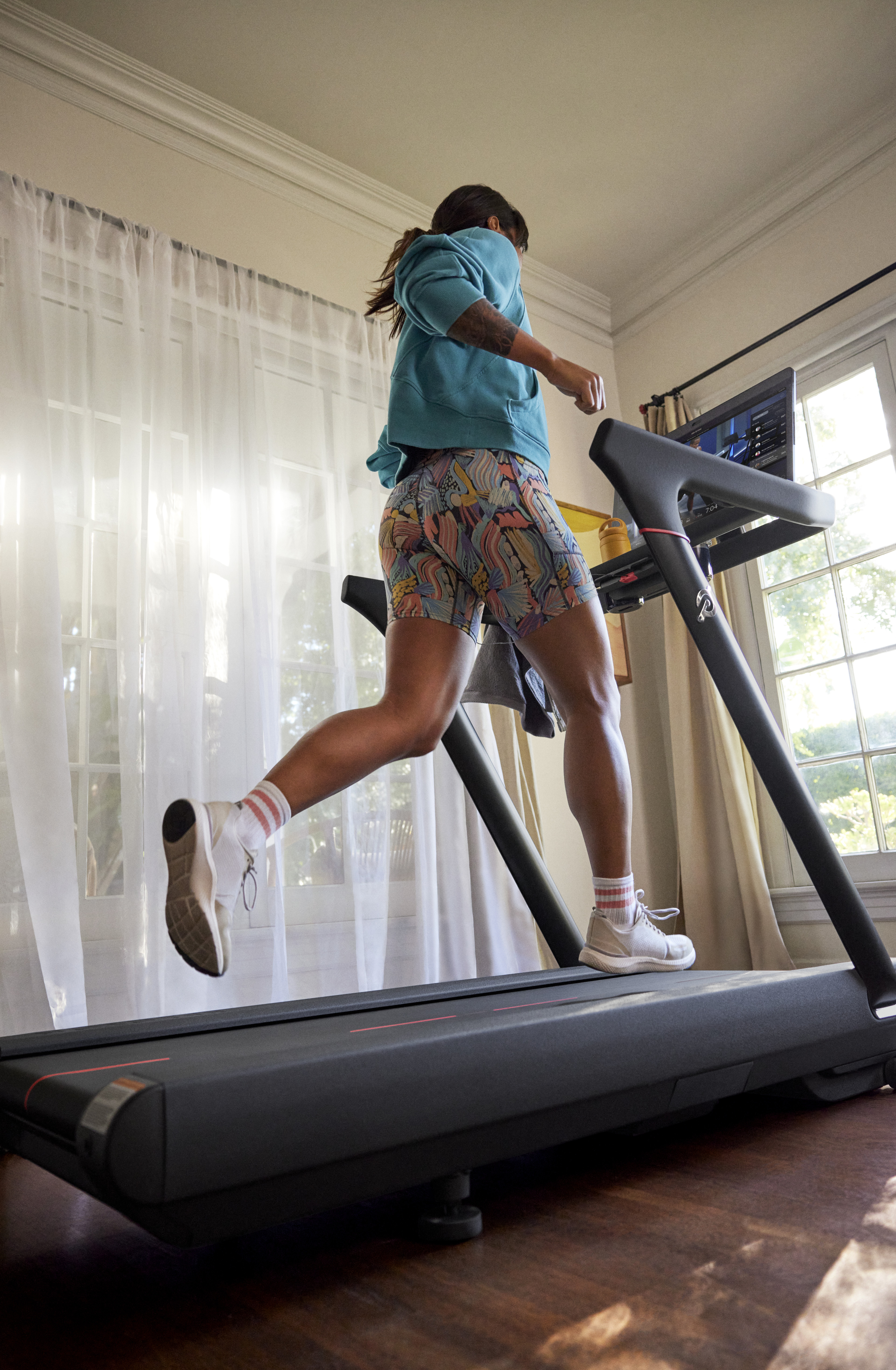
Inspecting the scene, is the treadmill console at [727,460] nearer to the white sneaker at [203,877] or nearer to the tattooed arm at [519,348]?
the tattooed arm at [519,348]

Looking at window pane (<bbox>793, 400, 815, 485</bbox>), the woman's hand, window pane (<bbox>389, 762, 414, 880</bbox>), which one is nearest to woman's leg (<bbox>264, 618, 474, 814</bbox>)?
the woman's hand

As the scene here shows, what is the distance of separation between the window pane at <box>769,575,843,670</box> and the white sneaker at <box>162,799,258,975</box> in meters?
2.74

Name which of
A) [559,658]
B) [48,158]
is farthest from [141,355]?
[559,658]

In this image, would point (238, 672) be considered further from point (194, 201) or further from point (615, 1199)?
point (615, 1199)

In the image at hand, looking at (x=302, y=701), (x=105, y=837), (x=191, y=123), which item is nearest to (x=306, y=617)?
(x=302, y=701)

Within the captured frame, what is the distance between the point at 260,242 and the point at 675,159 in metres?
1.55

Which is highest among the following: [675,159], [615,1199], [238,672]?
[675,159]

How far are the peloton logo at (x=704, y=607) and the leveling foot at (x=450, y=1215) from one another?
2.78 feet

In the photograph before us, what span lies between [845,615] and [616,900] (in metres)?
2.33

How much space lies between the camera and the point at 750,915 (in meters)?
3.23

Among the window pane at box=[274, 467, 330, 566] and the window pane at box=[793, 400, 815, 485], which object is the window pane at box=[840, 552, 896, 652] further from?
the window pane at box=[274, 467, 330, 566]

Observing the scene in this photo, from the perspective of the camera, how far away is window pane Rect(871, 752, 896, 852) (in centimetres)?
308

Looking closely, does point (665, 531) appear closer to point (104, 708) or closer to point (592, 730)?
point (592, 730)

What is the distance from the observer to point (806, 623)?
135 inches
